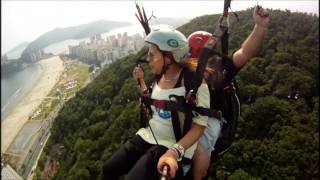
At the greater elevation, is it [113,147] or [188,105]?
[188,105]

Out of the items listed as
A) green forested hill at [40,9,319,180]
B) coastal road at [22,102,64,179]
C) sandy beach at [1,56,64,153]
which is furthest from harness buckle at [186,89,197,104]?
coastal road at [22,102,64,179]

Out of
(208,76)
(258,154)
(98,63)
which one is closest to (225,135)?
(208,76)

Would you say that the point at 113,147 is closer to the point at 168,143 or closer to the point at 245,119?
the point at 245,119

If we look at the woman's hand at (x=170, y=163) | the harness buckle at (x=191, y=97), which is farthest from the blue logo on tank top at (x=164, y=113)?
the woman's hand at (x=170, y=163)

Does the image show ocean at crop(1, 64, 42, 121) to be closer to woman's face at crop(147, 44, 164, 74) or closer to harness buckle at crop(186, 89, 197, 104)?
woman's face at crop(147, 44, 164, 74)

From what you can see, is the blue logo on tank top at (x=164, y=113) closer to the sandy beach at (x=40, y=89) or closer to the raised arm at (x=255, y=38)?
the raised arm at (x=255, y=38)

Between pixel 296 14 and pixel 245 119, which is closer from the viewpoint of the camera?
pixel 245 119
